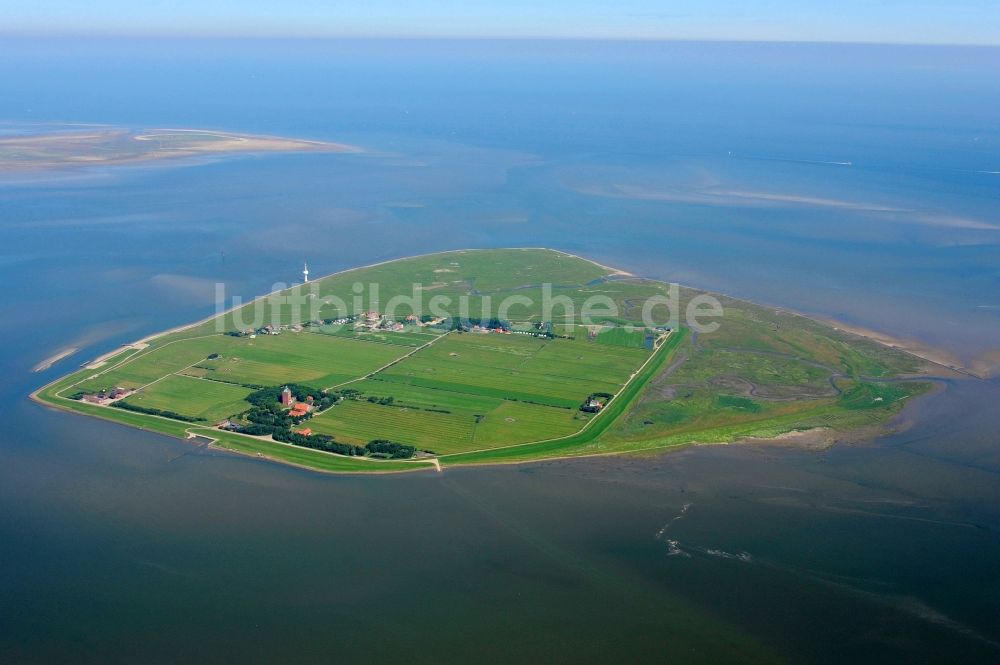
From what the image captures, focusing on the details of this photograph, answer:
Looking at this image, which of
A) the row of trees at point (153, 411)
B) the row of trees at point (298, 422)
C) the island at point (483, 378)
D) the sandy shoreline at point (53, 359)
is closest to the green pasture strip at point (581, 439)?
the island at point (483, 378)

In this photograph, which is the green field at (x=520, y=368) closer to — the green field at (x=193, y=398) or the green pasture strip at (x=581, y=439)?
the green pasture strip at (x=581, y=439)

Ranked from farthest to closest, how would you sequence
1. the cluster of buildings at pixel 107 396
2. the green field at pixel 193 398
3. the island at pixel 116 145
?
1. the island at pixel 116 145
2. the cluster of buildings at pixel 107 396
3. the green field at pixel 193 398

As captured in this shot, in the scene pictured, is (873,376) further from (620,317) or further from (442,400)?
(442,400)

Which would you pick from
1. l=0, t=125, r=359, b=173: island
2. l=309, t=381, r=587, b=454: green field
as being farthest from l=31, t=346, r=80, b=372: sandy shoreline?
l=0, t=125, r=359, b=173: island

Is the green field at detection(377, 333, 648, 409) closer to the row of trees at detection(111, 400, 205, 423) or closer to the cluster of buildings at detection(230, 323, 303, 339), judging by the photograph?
the cluster of buildings at detection(230, 323, 303, 339)

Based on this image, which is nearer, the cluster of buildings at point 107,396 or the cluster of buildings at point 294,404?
the cluster of buildings at point 294,404

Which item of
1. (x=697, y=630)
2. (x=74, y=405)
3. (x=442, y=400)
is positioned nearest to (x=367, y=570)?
(x=697, y=630)
